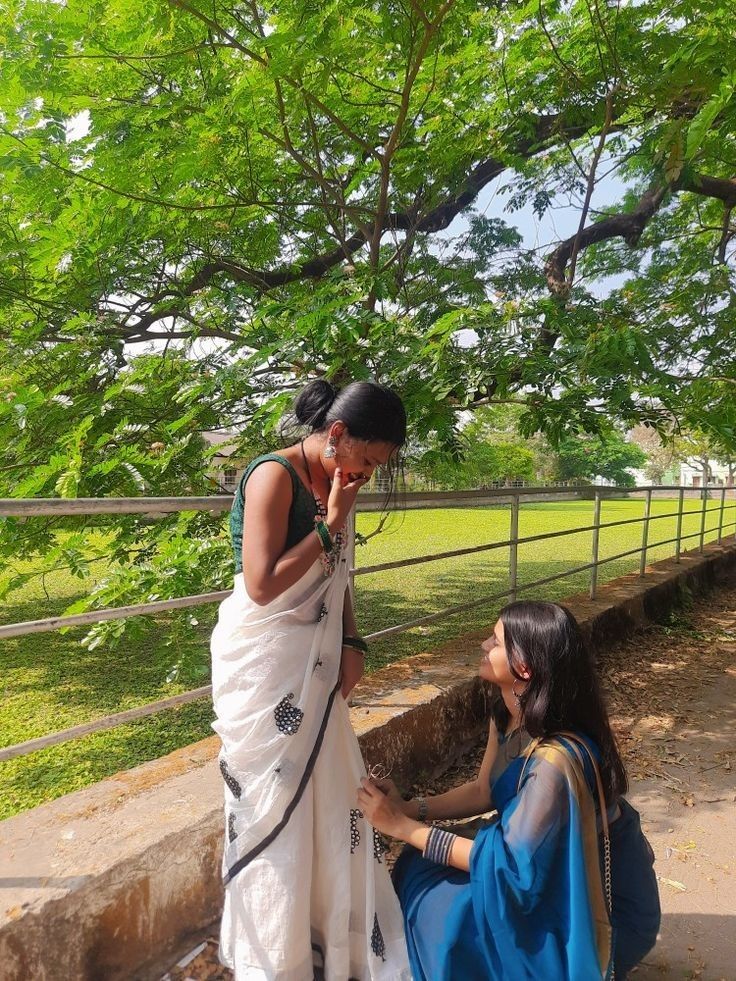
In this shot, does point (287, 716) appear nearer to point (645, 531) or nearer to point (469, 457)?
point (469, 457)

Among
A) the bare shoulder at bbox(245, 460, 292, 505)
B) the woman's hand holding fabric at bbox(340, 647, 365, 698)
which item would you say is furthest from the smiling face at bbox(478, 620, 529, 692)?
the bare shoulder at bbox(245, 460, 292, 505)

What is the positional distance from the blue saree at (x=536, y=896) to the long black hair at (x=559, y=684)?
0.08 m

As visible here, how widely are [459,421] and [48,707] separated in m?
3.08

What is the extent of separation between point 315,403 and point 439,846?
1.01 metres

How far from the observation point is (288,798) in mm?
1415

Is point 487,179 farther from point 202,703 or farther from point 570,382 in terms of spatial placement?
point 202,703

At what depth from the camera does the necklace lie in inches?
56.1

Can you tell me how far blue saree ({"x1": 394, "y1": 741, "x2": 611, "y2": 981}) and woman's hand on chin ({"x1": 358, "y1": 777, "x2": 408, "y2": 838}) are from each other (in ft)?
0.60

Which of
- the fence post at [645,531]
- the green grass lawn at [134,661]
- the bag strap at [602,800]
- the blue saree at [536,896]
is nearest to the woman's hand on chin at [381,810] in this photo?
the blue saree at [536,896]

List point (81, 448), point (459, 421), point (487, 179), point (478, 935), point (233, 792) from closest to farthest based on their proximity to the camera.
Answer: point (478, 935) < point (233, 792) < point (81, 448) < point (459, 421) < point (487, 179)

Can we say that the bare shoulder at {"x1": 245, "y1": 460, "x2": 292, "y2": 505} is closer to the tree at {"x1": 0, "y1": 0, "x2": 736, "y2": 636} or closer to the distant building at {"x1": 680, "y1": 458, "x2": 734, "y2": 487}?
the tree at {"x1": 0, "y1": 0, "x2": 736, "y2": 636}

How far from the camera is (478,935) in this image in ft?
4.37

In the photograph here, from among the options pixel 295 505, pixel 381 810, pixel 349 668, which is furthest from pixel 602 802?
pixel 295 505

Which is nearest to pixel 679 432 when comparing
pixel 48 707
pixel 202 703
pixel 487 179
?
pixel 487 179
